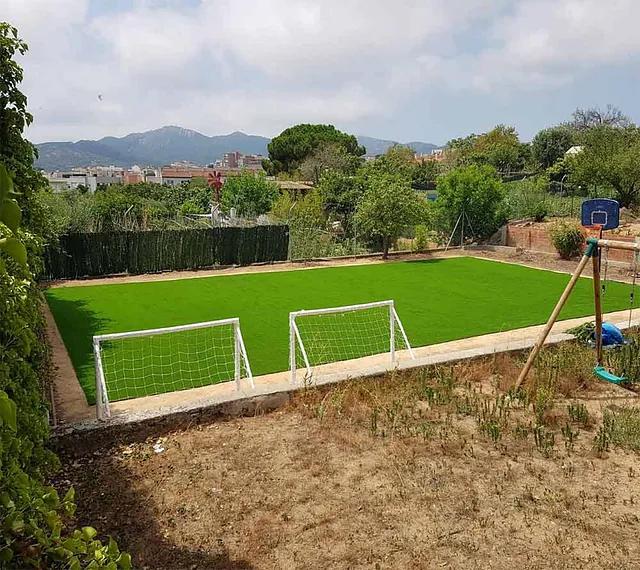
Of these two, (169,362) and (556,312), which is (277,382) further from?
(556,312)

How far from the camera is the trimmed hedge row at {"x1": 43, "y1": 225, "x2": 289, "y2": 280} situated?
1577 centimetres

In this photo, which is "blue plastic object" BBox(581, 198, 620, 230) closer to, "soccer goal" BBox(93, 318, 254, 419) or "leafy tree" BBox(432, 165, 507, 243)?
"soccer goal" BBox(93, 318, 254, 419)

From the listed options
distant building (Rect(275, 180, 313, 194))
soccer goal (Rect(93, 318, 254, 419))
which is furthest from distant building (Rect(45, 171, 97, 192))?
soccer goal (Rect(93, 318, 254, 419))

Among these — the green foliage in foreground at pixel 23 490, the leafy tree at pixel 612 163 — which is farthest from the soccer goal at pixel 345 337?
→ the leafy tree at pixel 612 163

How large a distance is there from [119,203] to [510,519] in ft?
69.5

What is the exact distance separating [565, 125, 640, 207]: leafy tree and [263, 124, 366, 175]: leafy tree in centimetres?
2750

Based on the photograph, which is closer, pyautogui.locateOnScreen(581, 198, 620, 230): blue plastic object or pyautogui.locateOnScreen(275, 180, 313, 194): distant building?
pyautogui.locateOnScreen(581, 198, 620, 230): blue plastic object

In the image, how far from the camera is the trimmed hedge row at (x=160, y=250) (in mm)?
15773

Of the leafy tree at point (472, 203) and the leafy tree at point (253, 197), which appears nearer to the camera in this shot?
the leafy tree at point (472, 203)

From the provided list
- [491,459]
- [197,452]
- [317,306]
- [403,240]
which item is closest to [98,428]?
[197,452]

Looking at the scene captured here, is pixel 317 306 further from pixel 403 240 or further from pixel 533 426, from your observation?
pixel 403 240

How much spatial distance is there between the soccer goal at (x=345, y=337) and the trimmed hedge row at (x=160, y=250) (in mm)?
8055

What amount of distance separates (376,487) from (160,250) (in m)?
13.9

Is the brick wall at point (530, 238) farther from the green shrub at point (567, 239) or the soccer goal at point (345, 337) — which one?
the soccer goal at point (345, 337)
